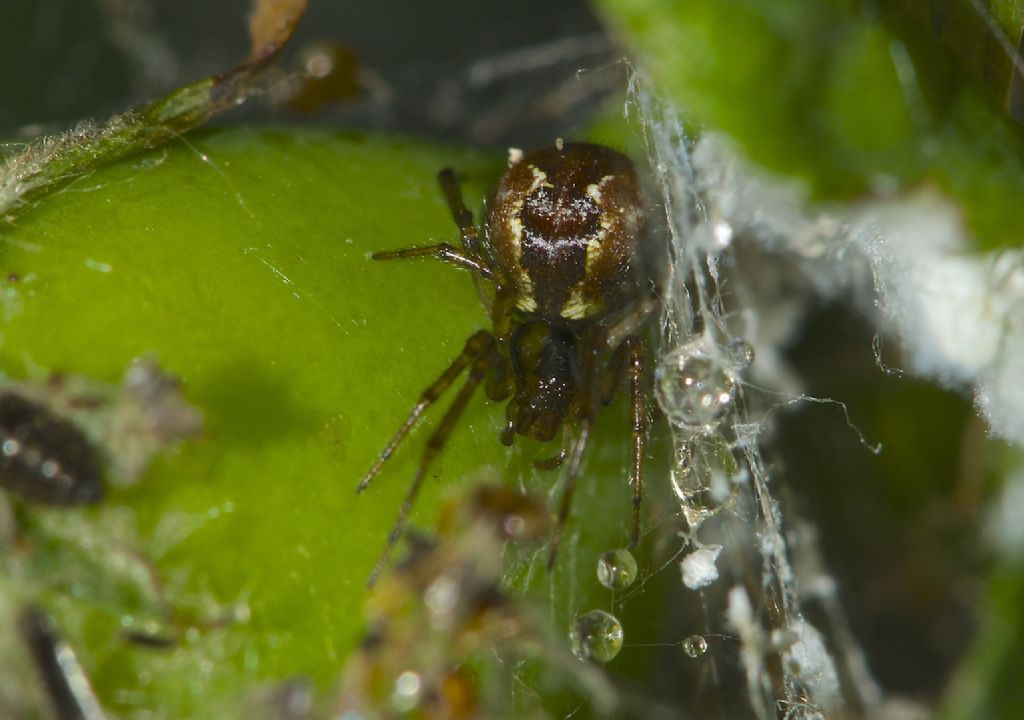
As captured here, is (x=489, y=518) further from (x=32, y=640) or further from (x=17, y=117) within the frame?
(x=17, y=117)

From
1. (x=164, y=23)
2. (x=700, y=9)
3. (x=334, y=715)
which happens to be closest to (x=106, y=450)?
(x=334, y=715)

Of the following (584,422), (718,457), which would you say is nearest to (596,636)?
(584,422)

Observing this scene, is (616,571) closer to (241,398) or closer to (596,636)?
(596,636)

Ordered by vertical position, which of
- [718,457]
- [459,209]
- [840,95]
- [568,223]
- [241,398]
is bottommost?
[718,457]

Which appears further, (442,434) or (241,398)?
(442,434)

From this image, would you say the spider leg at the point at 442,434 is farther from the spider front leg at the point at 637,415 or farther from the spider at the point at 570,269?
the spider front leg at the point at 637,415

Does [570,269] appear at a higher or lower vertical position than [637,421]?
higher

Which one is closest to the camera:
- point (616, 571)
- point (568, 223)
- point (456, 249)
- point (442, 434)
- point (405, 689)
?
point (405, 689)
